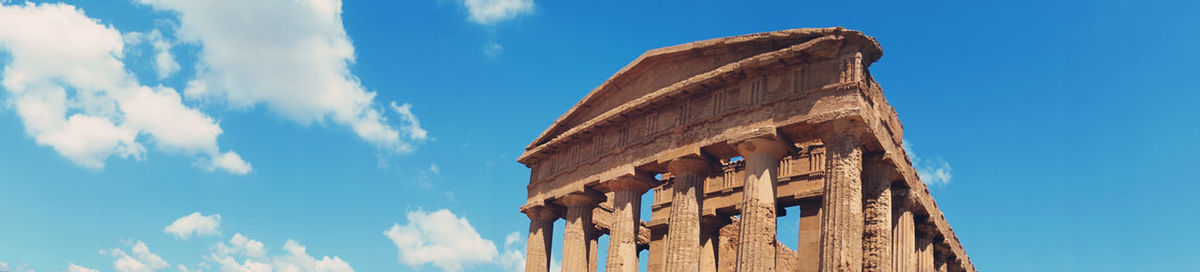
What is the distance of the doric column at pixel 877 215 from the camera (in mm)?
17828

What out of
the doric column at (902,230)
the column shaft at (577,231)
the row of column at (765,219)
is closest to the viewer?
the row of column at (765,219)

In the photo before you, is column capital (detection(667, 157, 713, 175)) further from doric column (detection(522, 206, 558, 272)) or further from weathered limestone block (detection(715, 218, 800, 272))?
weathered limestone block (detection(715, 218, 800, 272))

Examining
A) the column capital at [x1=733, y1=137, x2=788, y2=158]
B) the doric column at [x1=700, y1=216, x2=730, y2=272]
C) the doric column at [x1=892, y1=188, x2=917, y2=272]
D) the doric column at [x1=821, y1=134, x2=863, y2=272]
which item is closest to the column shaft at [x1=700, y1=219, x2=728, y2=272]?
the doric column at [x1=700, y1=216, x2=730, y2=272]

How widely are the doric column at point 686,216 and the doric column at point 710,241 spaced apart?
162 inches

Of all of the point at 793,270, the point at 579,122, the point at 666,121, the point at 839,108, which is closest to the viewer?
the point at 839,108

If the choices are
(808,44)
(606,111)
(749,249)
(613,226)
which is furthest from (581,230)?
(808,44)

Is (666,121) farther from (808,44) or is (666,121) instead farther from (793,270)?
(793,270)

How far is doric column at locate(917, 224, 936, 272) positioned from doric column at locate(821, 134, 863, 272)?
6.67 meters

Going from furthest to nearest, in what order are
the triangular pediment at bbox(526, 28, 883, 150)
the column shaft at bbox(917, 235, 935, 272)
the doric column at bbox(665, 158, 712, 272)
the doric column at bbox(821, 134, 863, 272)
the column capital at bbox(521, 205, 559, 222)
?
the column capital at bbox(521, 205, 559, 222) → the column shaft at bbox(917, 235, 935, 272) → the doric column at bbox(665, 158, 712, 272) → the triangular pediment at bbox(526, 28, 883, 150) → the doric column at bbox(821, 134, 863, 272)

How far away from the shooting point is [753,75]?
62.8 feet

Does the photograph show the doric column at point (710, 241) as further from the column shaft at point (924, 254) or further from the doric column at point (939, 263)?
the doric column at point (939, 263)

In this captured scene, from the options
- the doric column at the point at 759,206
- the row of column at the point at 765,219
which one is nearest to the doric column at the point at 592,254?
the row of column at the point at 765,219

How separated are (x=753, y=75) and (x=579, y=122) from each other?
21.8 ft

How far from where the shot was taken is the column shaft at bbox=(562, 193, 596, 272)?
888 inches
